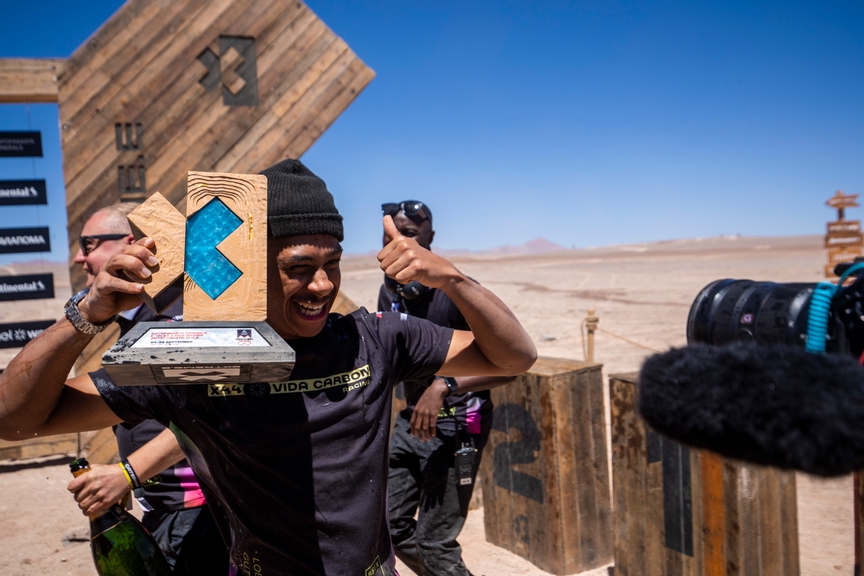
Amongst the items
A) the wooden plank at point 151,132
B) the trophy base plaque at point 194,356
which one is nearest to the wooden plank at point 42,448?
the wooden plank at point 151,132

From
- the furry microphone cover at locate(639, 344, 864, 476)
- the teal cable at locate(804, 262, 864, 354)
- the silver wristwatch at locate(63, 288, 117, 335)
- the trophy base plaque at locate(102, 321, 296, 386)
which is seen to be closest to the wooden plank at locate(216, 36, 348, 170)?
the silver wristwatch at locate(63, 288, 117, 335)

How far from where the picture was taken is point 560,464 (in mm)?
4410

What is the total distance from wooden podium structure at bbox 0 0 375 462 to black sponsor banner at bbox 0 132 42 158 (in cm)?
72

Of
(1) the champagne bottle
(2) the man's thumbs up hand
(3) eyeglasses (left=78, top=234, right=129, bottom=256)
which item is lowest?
(1) the champagne bottle

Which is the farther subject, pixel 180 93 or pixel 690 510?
pixel 180 93

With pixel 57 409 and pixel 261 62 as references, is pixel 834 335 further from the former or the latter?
pixel 261 62

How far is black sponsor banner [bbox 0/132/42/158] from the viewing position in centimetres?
650

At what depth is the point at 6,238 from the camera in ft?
21.5

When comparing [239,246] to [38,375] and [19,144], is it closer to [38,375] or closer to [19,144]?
[38,375]

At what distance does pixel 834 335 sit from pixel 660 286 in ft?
99.6

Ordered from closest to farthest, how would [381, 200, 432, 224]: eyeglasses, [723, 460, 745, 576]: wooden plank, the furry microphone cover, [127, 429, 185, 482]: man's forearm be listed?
the furry microphone cover, [127, 429, 185, 482]: man's forearm, [723, 460, 745, 576]: wooden plank, [381, 200, 432, 224]: eyeglasses

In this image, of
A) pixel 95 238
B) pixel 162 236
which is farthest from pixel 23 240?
pixel 162 236

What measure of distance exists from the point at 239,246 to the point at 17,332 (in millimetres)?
5897

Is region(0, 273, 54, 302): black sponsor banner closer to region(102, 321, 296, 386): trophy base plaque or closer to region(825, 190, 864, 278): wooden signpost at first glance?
region(102, 321, 296, 386): trophy base plaque
